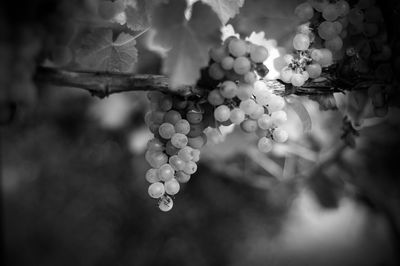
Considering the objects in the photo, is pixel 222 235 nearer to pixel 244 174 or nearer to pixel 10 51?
pixel 244 174

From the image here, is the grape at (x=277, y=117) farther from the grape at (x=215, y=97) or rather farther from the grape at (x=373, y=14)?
the grape at (x=373, y=14)

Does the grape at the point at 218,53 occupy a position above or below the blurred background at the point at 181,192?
above

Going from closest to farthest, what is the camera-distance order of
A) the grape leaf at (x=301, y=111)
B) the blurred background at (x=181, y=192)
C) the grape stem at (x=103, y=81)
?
1. the grape stem at (x=103, y=81)
2. the grape leaf at (x=301, y=111)
3. the blurred background at (x=181, y=192)

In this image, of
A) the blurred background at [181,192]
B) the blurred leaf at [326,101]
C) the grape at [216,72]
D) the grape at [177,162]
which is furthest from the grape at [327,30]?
the blurred background at [181,192]

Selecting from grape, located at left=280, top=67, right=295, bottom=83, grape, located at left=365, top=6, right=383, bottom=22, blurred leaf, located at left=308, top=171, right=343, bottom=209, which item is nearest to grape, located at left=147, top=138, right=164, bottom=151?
grape, located at left=280, top=67, right=295, bottom=83

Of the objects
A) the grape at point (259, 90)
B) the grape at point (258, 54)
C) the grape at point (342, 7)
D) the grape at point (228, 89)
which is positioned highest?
the grape at point (342, 7)

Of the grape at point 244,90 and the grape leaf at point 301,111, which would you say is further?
the grape leaf at point 301,111
